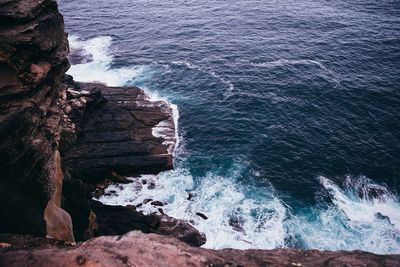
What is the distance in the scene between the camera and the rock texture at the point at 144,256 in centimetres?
1462

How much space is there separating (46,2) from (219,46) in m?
55.4

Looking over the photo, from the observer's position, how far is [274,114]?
54.3 meters

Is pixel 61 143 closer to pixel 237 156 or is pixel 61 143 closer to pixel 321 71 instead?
pixel 237 156

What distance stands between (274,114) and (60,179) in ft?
116

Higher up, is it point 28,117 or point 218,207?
point 28,117

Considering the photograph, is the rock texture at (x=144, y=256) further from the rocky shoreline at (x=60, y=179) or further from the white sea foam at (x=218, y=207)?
the white sea foam at (x=218, y=207)

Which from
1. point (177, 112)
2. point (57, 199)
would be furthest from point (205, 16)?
point (57, 199)

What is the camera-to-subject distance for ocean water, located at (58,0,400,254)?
38.0 metres

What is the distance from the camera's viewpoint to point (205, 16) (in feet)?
316

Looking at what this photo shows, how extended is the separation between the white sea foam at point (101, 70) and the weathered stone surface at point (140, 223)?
107 ft

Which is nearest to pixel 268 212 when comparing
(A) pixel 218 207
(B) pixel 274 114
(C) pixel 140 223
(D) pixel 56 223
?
(A) pixel 218 207

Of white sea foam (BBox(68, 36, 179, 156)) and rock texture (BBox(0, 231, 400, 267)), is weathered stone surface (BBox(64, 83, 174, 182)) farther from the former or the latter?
rock texture (BBox(0, 231, 400, 267))

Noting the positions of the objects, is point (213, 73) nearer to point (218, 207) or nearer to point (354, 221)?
point (218, 207)

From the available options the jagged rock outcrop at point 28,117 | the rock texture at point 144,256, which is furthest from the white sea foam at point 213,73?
the rock texture at point 144,256
